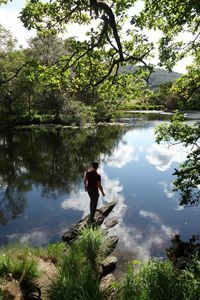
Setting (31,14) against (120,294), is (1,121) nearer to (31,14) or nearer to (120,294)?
(31,14)

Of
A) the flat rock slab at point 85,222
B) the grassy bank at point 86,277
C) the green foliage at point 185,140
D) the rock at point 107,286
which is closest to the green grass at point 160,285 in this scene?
the grassy bank at point 86,277

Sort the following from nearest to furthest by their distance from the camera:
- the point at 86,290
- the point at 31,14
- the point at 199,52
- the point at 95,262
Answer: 1. the point at 86,290
2. the point at 31,14
3. the point at 95,262
4. the point at 199,52

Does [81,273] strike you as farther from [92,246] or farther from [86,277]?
[92,246]

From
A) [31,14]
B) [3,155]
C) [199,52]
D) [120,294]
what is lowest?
[3,155]

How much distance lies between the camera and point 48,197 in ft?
65.2

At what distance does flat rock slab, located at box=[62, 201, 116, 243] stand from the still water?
1.87 ft

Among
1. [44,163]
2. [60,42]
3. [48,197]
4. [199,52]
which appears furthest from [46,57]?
[199,52]

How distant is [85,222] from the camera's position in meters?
14.0

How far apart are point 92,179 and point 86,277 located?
656cm

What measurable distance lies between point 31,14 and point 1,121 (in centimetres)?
4527

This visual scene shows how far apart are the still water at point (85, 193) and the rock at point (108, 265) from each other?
1.44m

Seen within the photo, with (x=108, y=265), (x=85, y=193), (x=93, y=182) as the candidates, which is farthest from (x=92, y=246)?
(x=85, y=193)

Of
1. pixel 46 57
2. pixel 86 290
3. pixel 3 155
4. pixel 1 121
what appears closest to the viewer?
pixel 86 290

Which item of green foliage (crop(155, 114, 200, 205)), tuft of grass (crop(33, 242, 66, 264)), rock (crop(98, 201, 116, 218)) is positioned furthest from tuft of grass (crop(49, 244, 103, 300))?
rock (crop(98, 201, 116, 218))
